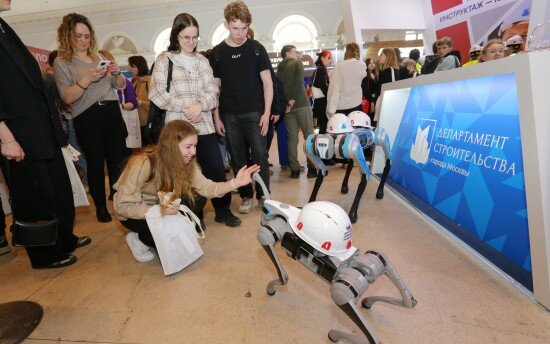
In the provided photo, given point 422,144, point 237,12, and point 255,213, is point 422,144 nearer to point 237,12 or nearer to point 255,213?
point 255,213

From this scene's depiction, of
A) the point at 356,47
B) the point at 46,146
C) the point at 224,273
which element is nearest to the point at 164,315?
the point at 224,273

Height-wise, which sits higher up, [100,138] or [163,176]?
[100,138]

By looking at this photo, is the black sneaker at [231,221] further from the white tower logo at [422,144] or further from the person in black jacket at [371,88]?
the person in black jacket at [371,88]

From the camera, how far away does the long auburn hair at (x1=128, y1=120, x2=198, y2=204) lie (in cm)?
206

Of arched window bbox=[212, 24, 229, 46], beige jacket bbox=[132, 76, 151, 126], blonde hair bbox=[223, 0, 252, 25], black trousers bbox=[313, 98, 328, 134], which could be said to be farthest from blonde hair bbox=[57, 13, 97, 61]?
arched window bbox=[212, 24, 229, 46]

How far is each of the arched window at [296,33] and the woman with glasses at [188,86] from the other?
13.9m

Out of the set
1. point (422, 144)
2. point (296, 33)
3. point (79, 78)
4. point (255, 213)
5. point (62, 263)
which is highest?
point (296, 33)

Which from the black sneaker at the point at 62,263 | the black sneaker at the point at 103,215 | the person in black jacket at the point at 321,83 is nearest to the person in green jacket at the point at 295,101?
the person in black jacket at the point at 321,83

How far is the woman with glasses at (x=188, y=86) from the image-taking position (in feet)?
7.96

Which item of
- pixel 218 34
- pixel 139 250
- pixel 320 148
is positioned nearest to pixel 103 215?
pixel 139 250

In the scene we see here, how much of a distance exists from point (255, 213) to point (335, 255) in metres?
1.81

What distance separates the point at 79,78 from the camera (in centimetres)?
263

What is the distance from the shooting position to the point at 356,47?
425 centimetres

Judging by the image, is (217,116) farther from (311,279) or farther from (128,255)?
(311,279)
